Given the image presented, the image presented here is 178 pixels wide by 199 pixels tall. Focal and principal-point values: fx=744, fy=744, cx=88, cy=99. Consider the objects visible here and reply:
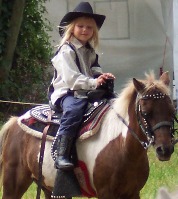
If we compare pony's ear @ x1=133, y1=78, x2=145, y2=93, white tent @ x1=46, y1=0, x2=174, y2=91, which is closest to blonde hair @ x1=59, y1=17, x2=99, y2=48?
pony's ear @ x1=133, y1=78, x2=145, y2=93

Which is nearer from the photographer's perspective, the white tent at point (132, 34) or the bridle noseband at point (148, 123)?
the bridle noseband at point (148, 123)

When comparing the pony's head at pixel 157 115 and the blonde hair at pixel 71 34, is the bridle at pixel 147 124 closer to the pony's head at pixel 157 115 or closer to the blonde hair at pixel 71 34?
the pony's head at pixel 157 115

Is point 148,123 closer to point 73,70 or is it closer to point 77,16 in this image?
point 73,70

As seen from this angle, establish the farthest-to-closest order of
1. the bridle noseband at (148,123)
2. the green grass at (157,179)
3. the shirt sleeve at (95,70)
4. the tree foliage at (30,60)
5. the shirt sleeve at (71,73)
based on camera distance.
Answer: the tree foliage at (30,60) < the green grass at (157,179) < the shirt sleeve at (95,70) < the shirt sleeve at (71,73) < the bridle noseband at (148,123)

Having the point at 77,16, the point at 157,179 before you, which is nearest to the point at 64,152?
the point at 77,16

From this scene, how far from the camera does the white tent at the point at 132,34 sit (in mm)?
16156

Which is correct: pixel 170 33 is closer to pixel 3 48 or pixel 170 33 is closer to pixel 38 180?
pixel 3 48

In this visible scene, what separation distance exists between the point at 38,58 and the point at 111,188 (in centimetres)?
923

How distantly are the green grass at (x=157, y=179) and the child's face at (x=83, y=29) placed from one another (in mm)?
2042

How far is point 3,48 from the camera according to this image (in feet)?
46.0

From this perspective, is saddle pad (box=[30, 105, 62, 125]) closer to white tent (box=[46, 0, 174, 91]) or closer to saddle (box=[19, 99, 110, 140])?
saddle (box=[19, 99, 110, 140])

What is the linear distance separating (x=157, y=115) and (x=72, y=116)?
0.80 meters

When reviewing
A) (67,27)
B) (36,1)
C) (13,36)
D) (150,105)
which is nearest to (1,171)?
(67,27)

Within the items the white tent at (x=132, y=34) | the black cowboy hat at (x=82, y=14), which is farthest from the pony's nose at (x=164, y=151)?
the white tent at (x=132, y=34)
